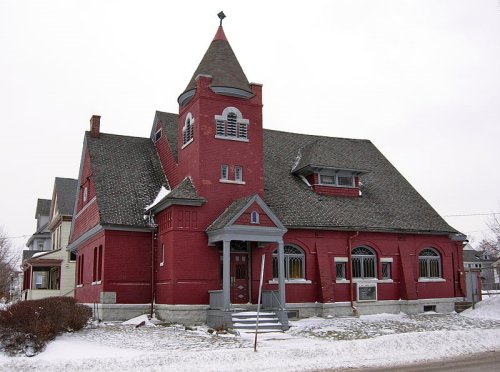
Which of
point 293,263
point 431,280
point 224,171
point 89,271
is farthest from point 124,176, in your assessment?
point 431,280

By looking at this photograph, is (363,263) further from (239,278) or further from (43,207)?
(43,207)

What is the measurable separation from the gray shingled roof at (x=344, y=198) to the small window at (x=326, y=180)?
2.98 feet

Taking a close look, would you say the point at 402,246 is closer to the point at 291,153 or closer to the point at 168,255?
the point at 291,153

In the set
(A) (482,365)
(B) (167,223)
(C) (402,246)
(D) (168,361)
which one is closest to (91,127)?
(B) (167,223)

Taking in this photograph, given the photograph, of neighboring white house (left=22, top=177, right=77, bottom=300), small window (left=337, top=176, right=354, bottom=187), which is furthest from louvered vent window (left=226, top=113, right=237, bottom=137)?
neighboring white house (left=22, top=177, right=77, bottom=300)

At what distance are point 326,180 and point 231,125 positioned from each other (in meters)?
7.27

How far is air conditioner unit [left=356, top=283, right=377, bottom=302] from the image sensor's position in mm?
29050

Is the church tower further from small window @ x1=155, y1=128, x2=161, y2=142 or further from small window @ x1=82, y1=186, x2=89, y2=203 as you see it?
small window @ x1=82, y1=186, x2=89, y2=203

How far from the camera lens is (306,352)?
16188mm

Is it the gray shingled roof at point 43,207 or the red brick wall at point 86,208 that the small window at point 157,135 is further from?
the gray shingled roof at point 43,207

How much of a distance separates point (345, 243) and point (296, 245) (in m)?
2.77

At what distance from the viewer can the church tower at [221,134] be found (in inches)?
1024

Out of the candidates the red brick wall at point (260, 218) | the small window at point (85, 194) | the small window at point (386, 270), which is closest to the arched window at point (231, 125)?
the red brick wall at point (260, 218)

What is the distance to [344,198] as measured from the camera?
3136cm
